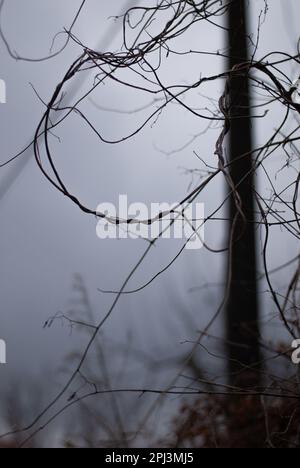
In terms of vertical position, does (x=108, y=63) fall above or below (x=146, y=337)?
above

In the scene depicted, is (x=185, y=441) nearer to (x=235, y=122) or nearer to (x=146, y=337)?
(x=146, y=337)

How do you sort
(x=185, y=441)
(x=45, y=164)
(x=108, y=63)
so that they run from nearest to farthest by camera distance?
(x=108, y=63) → (x=45, y=164) → (x=185, y=441)

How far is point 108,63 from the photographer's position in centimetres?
209

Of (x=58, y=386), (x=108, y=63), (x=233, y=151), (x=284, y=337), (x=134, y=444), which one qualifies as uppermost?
(x=233, y=151)

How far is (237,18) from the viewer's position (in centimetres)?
286

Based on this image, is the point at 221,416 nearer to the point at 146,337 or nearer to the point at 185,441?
the point at 185,441

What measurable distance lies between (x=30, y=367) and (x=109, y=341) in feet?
1.85
